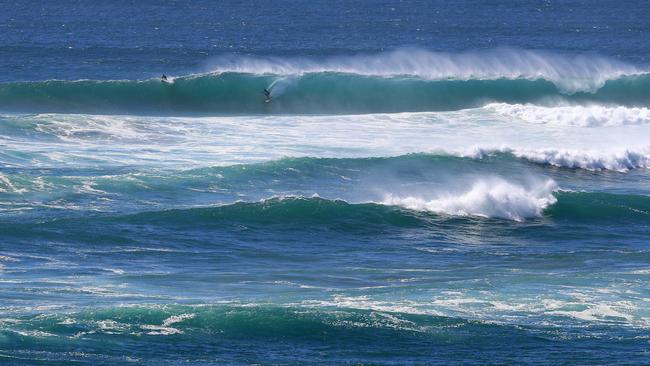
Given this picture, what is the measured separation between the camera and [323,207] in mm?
34062

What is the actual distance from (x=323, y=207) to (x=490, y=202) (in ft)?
14.4

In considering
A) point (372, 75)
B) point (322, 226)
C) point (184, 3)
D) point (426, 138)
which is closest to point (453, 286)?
point (322, 226)

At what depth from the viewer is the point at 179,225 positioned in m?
32.1

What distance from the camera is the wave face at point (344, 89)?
54.3 meters

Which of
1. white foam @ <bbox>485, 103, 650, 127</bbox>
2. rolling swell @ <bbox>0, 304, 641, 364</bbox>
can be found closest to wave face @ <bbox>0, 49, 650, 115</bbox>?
white foam @ <bbox>485, 103, 650, 127</bbox>

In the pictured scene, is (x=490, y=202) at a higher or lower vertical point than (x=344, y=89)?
lower

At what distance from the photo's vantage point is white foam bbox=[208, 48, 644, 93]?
5947 cm

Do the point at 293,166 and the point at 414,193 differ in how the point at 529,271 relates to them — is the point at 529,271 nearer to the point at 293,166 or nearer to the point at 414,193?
the point at 414,193

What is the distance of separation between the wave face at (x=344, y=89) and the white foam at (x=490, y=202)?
17.6 meters

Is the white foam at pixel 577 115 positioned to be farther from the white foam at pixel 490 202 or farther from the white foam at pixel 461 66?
the white foam at pixel 490 202

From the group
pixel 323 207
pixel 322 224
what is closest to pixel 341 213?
pixel 323 207

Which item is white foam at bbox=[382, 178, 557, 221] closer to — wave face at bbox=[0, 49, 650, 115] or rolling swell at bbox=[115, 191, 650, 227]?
rolling swell at bbox=[115, 191, 650, 227]

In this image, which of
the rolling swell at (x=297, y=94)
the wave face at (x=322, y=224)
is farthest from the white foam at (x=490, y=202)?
the rolling swell at (x=297, y=94)

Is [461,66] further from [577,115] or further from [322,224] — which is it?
[322,224]
